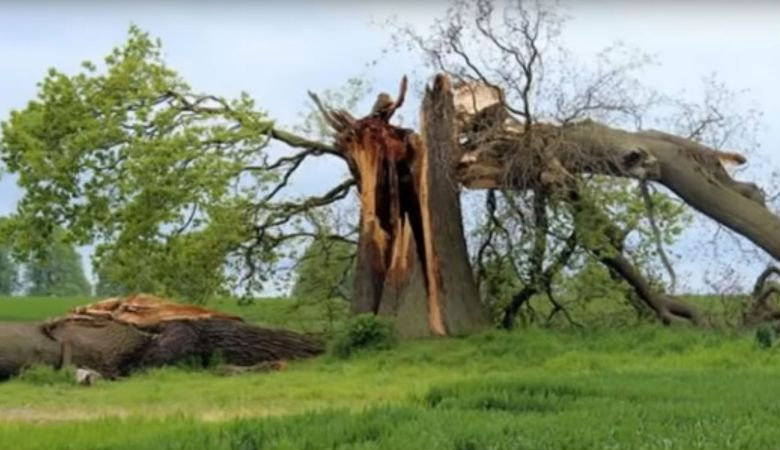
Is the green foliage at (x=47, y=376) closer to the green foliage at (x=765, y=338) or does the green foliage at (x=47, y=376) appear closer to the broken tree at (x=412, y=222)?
the broken tree at (x=412, y=222)

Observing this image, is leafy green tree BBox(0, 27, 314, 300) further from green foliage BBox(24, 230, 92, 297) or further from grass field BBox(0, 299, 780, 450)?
green foliage BBox(24, 230, 92, 297)

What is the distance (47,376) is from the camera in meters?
16.7

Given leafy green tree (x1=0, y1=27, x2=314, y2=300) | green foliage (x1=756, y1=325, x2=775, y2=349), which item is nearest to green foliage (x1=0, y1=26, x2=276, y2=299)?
leafy green tree (x1=0, y1=27, x2=314, y2=300)

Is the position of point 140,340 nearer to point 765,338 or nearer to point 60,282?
point 765,338

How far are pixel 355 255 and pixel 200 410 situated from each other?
1059 centimetres

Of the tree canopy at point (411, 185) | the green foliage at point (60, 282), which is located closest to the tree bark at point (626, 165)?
the tree canopy at point (411, 185)

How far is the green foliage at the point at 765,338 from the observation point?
17094mm

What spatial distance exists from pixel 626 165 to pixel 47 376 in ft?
30.9

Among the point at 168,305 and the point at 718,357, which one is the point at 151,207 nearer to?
the point at 168,305

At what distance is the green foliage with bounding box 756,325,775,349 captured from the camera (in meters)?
17.1

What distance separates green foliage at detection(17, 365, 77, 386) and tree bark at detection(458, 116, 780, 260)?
7249mm

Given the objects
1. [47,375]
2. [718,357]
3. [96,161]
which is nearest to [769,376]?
[718,357]

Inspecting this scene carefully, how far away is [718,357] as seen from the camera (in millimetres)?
16297

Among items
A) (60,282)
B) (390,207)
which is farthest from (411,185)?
(60,282)
